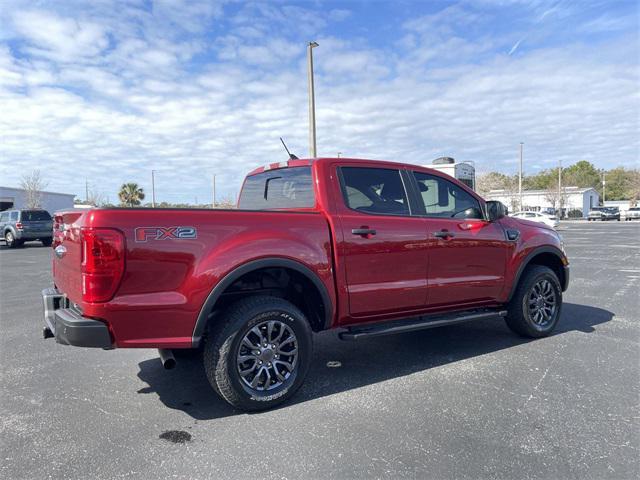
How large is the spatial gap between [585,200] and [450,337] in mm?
75210

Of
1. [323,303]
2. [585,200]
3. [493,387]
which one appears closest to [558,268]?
[493,387]

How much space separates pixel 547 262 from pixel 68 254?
512cm

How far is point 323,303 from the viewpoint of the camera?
12.3 feet

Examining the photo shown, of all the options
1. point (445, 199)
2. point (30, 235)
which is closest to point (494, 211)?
point (445, 199)

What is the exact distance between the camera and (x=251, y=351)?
345 centimetres

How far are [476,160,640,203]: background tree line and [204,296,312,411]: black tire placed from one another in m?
71.7

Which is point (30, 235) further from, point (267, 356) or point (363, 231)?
point (363, 231)

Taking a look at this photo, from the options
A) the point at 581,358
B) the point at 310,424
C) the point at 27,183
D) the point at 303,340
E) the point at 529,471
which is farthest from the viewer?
the point at 27,183

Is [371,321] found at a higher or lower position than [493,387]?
higher

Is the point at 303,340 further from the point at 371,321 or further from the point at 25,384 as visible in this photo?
the point at 25,384

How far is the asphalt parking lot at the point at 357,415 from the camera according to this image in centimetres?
270

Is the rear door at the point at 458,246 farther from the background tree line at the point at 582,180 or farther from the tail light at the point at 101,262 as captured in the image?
the background tree line at the point at 582,180

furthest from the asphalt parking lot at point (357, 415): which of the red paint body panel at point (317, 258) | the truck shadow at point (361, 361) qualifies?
the red paint body panel at point (317, 258)

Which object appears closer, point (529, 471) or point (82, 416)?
point (529, 471)
